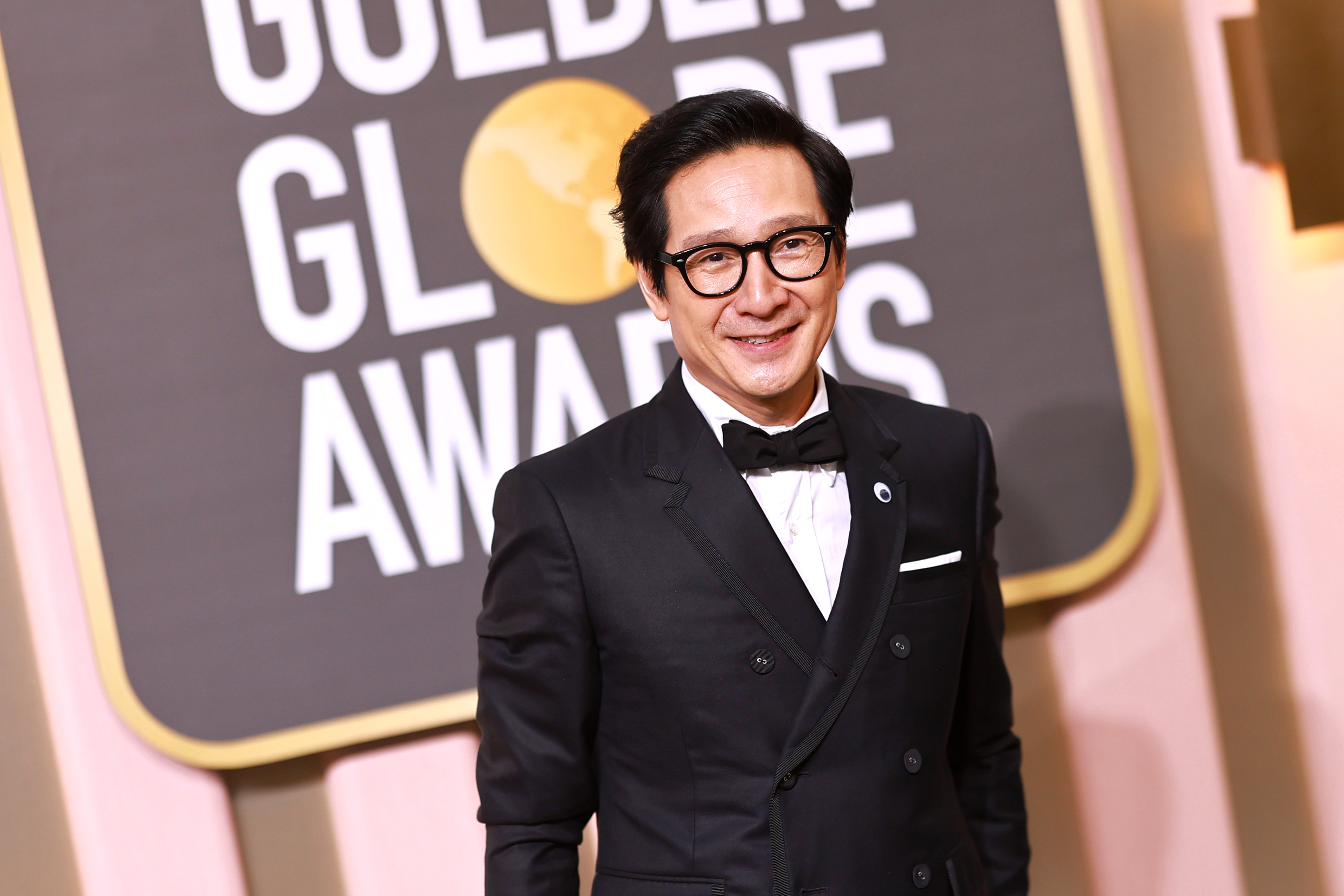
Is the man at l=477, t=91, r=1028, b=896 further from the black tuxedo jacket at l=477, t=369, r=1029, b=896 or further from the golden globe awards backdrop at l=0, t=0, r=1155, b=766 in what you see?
the golden globe awards backdrop at l=0, t=0, r=1155, b=766

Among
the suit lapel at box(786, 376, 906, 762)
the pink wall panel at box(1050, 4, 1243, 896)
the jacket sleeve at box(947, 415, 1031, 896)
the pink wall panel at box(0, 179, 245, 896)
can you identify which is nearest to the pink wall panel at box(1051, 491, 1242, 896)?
the pink wall panel at box(1050, 4, 1243, 896)

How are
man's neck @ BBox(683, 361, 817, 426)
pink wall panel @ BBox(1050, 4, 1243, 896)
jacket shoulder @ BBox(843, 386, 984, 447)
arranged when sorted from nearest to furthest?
A: man's neck @ BBox(683, 361, 817, 426) → jacket shoulder @ BBox(843, 386, 984, 447) → pink wall panel @ BBox(1050, 4, 1243, 896)

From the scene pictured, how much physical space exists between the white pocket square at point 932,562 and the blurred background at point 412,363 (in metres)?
0.70

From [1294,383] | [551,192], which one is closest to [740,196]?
[551,192]

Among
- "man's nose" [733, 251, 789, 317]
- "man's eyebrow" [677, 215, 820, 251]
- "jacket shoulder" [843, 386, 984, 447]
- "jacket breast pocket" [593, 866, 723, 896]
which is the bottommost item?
"jacket breast pocket" [593, 866, 723, 896]

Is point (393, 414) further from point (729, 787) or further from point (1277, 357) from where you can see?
point (1277, 357)

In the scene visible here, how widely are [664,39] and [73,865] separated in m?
1.71

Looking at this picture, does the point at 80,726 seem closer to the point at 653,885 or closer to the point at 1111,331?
the point at 653,885

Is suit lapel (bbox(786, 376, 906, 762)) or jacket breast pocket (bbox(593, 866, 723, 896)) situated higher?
suit lapel (bbox(786, 376, 906, 762))

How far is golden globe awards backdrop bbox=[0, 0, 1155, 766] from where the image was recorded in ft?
5.94

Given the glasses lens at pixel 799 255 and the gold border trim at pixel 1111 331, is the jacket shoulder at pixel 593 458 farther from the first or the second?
the gold border trim at pixel 1111 331

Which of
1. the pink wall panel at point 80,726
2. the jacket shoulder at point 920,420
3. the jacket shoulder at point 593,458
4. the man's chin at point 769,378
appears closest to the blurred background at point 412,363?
the pink wall panel at point 80,726

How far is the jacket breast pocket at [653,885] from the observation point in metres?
1.10

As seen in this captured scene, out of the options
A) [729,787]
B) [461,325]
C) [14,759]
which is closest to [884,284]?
[461,325]
